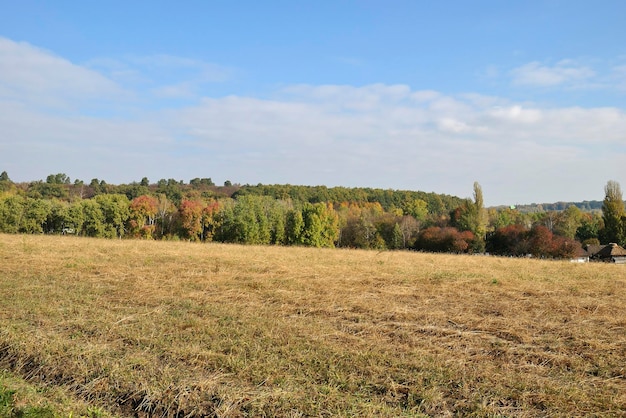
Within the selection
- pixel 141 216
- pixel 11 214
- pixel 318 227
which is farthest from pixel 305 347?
pixel 141 216

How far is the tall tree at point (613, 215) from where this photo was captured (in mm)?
60062

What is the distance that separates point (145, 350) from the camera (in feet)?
21.5

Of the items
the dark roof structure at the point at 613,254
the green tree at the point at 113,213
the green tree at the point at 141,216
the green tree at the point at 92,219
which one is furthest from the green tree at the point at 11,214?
the dark roof structure at the point at 613,254

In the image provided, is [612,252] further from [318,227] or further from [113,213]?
[113,213]

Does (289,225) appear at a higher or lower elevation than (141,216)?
lower

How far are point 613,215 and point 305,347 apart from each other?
6774cm

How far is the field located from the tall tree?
57.0 m

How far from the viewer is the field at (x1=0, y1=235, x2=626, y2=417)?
493 centimetres

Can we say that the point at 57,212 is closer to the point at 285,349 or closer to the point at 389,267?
the point at 389,267

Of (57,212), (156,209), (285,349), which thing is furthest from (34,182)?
(285,349)

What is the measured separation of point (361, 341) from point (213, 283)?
637 centimetres

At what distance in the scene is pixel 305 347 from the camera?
675 cm

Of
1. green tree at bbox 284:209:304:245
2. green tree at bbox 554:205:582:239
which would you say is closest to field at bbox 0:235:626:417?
green tree at bbox 284:209:304:245

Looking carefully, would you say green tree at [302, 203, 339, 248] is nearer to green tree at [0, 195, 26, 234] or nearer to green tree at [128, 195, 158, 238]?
green tree at [128, 195, 158, 238]
